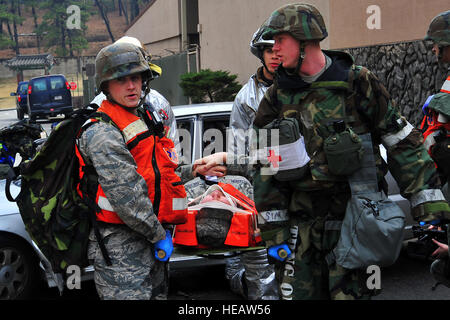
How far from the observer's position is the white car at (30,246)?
5.19 meters

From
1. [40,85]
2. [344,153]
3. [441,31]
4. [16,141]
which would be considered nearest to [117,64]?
[344,153]

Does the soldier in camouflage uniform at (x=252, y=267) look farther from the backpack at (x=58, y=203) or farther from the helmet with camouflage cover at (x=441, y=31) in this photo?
the helmet with camouflage cover at (x=441, y=31)

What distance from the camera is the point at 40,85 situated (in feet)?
101

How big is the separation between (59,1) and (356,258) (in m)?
90.9

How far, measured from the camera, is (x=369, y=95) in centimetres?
306

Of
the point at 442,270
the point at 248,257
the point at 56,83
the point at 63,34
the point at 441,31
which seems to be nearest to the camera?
the point at 442,270

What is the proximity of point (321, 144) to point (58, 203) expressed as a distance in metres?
1.48

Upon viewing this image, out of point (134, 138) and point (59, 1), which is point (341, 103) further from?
point (59, 1)

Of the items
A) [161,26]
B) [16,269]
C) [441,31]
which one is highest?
[161,26]

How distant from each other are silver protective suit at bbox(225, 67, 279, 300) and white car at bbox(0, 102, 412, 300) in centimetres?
29

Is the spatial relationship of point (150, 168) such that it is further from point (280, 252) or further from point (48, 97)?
point (48, 97)

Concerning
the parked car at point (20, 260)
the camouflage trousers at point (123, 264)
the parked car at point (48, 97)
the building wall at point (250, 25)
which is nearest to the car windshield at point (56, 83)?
the parked car at point (48, 97)

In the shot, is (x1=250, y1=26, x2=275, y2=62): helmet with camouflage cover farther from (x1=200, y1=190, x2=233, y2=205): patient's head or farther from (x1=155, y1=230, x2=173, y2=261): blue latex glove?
(x1=155, y1=230, x2=173, y2=261): blue latex glove

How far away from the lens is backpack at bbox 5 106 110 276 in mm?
3203
